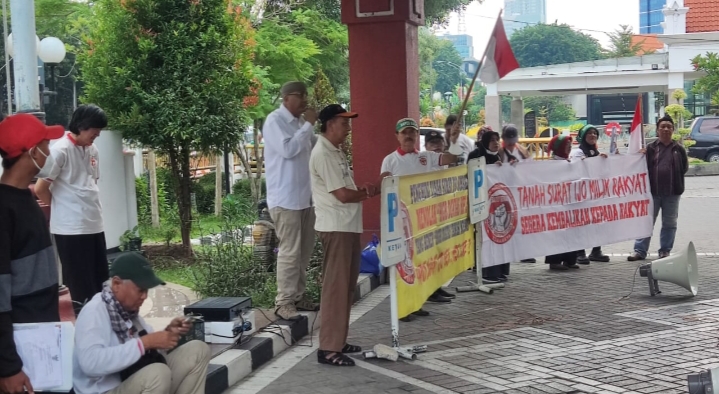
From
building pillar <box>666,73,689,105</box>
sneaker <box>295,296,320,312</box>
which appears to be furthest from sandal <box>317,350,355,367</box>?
building pillar <box>666,73,689,105</box>

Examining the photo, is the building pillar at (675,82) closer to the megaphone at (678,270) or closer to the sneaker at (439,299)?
the megaphone at (678,270)

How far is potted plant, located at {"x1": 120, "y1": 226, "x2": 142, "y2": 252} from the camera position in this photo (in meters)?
10.3

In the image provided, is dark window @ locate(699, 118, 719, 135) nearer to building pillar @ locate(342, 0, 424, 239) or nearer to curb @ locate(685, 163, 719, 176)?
curb @ locate(685, 163, 719, 176)

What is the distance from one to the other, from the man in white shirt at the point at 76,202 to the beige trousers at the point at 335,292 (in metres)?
1.77

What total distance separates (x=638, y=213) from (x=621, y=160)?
76 centimetres

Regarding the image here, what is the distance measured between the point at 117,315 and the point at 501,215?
256 inches

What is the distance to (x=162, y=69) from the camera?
1094 cm

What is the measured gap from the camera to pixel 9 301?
3666 mm

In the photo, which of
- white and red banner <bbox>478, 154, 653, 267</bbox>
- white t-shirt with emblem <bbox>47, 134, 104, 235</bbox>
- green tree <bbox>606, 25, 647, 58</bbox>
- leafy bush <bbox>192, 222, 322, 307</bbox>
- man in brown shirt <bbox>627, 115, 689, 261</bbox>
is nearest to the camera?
white t-shirt with emblem <bbox>47, 134, 104, 235</bbox>

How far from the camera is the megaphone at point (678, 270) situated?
8.55 meters

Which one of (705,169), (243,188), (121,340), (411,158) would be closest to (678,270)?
(411,158)

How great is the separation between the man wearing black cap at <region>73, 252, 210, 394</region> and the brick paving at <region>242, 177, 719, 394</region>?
1.83 m

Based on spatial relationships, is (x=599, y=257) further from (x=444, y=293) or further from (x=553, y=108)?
(x=553, y=108)

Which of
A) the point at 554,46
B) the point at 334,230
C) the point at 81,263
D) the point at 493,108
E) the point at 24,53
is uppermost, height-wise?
the point at 554,46
